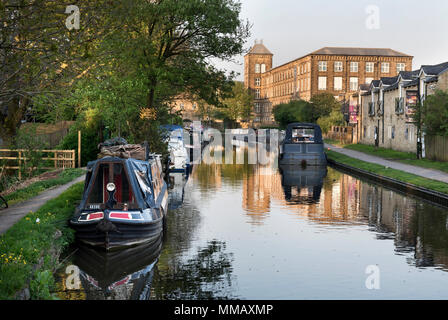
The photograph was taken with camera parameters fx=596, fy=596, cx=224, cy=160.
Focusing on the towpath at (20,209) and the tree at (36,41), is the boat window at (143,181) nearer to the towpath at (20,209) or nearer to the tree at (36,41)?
the tree at (36,41)

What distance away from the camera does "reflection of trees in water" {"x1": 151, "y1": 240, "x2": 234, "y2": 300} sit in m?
9.89

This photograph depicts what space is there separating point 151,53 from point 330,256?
24.1 m

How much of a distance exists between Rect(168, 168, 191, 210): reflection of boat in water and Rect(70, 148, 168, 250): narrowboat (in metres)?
4.87

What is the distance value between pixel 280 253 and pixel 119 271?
3574 mm

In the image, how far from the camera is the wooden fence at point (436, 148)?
37.1 meters

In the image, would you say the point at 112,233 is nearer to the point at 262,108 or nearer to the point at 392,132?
the point at 392,132

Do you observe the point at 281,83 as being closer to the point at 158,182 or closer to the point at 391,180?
the point at 391,180

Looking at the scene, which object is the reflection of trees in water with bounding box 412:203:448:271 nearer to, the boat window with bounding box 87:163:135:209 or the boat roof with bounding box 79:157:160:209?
the boat roof with bounding box 79:157:160:209

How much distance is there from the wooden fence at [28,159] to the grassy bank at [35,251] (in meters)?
12.2

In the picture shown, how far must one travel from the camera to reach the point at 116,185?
1493cm

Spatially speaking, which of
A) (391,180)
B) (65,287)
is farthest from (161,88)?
(65,287)

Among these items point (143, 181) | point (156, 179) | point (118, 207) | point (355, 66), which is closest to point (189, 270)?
point (118, 207)

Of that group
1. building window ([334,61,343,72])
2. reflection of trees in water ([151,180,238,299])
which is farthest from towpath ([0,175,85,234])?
building window ([334,61,343,72])
